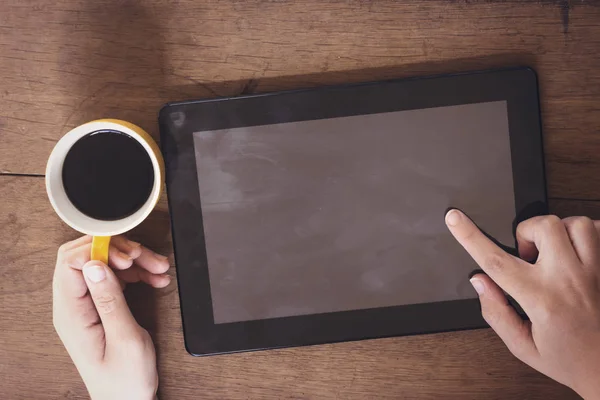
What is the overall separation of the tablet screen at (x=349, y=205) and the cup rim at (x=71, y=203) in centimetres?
6

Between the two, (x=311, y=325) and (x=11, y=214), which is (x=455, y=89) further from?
(x=11, y=214)

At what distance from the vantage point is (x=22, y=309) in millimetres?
747

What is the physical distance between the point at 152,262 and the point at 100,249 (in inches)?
2.8

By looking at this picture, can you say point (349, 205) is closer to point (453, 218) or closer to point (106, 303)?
point (453, 218)

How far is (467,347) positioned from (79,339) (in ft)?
1.70

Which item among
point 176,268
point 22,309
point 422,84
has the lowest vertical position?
point 22,309

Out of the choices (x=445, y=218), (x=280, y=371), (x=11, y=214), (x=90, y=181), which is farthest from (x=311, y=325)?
(x=11, y=214)

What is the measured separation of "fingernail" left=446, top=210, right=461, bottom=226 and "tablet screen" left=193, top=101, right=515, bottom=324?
0.01 metres

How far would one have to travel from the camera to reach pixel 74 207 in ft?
2.13

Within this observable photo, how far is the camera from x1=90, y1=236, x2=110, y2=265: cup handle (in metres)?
0.67

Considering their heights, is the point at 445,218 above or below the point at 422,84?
below

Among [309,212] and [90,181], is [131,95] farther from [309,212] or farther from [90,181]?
[309,212]

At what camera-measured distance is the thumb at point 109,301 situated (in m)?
0.67

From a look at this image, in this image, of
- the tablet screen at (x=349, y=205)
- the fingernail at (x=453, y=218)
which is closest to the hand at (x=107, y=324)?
the tablet screen at (x=349, y=205)
